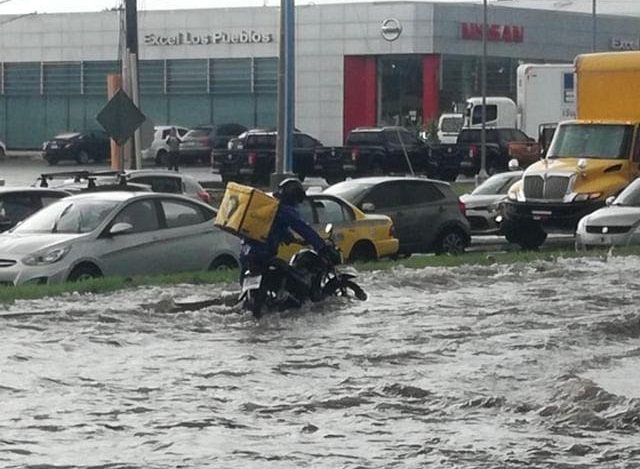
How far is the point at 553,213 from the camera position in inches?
1244

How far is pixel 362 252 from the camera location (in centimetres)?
2581

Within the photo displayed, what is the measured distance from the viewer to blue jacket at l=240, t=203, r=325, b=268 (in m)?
18.0

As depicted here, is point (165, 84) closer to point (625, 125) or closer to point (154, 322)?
point (625, 125)

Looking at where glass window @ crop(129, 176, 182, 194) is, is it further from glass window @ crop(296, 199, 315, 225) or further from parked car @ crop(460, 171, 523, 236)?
glass window @ crop(296, 199, 315, 225)

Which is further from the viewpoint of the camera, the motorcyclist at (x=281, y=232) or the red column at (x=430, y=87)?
the red column at (x=430, y=87)

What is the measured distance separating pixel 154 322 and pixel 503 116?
158ft

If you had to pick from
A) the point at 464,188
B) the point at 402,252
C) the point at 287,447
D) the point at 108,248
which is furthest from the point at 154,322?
the point at 464,188

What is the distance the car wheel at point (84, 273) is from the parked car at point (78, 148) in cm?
4929

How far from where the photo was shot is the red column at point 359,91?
252ft

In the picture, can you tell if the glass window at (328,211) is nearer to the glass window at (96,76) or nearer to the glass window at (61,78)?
the glass window at (96,76)

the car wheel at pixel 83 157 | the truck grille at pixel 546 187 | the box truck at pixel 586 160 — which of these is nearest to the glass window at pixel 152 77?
the car wheel at pixel 83 157

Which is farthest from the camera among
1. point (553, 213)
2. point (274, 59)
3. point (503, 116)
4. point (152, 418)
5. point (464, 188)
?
point (274, 59)

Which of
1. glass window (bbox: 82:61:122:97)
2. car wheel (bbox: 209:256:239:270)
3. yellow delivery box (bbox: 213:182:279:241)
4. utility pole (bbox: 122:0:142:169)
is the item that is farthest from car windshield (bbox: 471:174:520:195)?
glass window (bbox: 82:61:122:97)

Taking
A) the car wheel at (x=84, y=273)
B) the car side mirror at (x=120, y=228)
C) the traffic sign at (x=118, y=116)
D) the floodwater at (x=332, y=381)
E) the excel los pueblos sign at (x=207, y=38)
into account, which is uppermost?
the excel los pueblos sign at (x=207, y=38)
